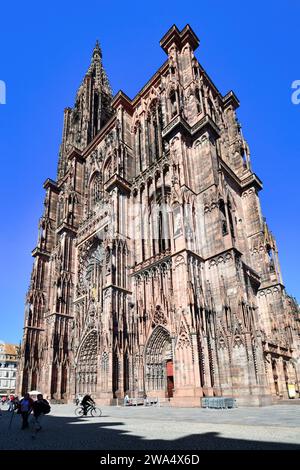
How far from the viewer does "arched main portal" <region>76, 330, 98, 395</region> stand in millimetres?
25797

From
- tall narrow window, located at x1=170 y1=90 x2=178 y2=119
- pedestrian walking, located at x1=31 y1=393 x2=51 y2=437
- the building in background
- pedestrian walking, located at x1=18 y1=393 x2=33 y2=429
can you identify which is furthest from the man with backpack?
the building in background

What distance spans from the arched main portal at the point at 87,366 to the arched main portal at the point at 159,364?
22.9 feet

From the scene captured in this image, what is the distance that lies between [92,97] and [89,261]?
28.3 meters

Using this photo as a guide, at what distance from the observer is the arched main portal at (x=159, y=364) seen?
20.2 metres

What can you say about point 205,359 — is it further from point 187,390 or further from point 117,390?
point 117,390

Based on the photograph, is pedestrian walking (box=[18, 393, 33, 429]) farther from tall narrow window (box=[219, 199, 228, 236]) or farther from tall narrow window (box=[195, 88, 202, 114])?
tall narrow window (box=[195, 88, 202, 114])

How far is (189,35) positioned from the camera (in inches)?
1091

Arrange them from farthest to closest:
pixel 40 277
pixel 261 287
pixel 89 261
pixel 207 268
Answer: pixel 40 277
pixel 89 261
pixel 261 287
pixel 207 268

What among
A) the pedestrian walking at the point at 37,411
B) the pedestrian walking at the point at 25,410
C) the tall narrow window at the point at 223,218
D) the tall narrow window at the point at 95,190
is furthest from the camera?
the tall narrow window at the point at 95,190

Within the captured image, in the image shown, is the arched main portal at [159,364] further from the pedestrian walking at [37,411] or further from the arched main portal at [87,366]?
the pedestrian walking at [37,411]

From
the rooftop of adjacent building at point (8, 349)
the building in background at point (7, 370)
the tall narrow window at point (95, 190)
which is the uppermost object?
the tall narrow window at point (95, 190)

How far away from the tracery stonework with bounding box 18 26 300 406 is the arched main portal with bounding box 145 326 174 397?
2.7 inches

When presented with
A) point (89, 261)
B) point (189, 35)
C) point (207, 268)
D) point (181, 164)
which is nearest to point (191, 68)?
point (189, 35)

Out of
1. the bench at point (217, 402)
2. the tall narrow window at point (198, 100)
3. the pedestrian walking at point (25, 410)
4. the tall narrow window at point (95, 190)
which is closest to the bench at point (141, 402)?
the bench at point (217, 402)
